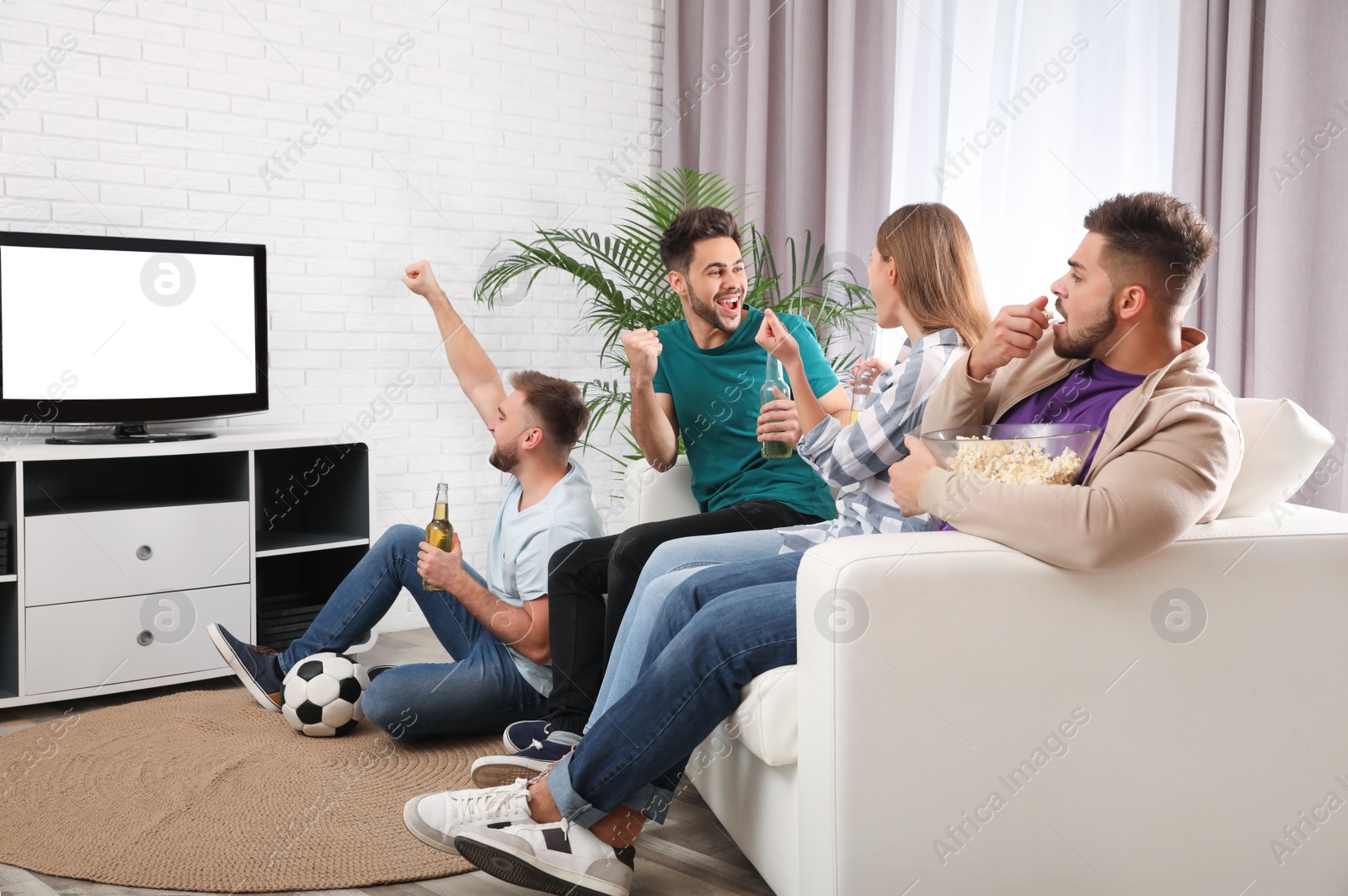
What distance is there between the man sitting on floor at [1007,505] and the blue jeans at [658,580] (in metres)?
0.20

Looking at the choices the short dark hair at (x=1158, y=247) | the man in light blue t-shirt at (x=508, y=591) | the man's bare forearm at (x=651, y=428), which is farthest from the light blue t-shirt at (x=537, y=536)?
the short dark hair at (x=1158, y=247)

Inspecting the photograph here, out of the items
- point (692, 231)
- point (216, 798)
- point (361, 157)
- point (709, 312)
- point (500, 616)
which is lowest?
point (216, 798)

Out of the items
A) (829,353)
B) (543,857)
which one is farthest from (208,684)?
(829,353)

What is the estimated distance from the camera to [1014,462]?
156cm

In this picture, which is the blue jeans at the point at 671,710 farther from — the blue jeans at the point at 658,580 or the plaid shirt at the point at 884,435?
the plaid shirt at the point at 884,435

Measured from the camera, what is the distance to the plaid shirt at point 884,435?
184cm

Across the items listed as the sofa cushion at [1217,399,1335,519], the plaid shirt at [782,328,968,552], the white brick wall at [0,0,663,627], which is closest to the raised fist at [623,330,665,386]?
the plaid shirt at [782,328,968,552]

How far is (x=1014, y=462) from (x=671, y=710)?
0.61m

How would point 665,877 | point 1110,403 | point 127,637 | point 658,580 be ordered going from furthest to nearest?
1. point 127,637
2. point 658,580
3. point 665,877
4. point 1110,403

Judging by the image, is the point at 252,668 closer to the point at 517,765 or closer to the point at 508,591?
the point at 508,591

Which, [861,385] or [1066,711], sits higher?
[861,385]

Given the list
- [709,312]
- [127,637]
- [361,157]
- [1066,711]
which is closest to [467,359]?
[709,312]

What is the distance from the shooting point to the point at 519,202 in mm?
4215

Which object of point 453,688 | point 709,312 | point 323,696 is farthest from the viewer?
point 709,312
